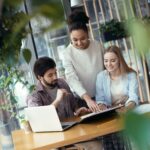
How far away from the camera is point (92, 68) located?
2.87 metres

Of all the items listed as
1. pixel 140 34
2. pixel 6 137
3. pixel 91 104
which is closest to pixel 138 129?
pixel 140 34

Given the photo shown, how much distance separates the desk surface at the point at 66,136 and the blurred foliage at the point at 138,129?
172 centimetres

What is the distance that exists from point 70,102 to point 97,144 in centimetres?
45

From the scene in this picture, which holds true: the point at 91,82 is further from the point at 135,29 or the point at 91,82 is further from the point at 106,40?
the point at 135,29

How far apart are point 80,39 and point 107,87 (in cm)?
46

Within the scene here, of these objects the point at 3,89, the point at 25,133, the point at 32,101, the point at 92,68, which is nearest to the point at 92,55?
the point at 92,68

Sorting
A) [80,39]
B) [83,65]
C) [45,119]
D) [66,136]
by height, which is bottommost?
[66,136]

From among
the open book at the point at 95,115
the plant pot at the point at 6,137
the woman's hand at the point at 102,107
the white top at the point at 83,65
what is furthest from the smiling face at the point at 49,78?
the plant pot at the point at 6,137

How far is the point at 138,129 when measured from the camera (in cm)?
22

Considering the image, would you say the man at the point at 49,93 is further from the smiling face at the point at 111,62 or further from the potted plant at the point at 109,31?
the potted plant at the point at 109,31

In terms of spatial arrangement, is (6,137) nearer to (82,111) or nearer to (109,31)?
(82,111)

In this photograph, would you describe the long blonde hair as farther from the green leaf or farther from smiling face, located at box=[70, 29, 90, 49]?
the green leaf

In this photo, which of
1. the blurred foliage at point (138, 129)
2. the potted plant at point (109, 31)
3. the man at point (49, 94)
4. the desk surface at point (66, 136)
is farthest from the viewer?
the potted plant at point (109, 31)

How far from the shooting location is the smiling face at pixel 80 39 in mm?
2770
